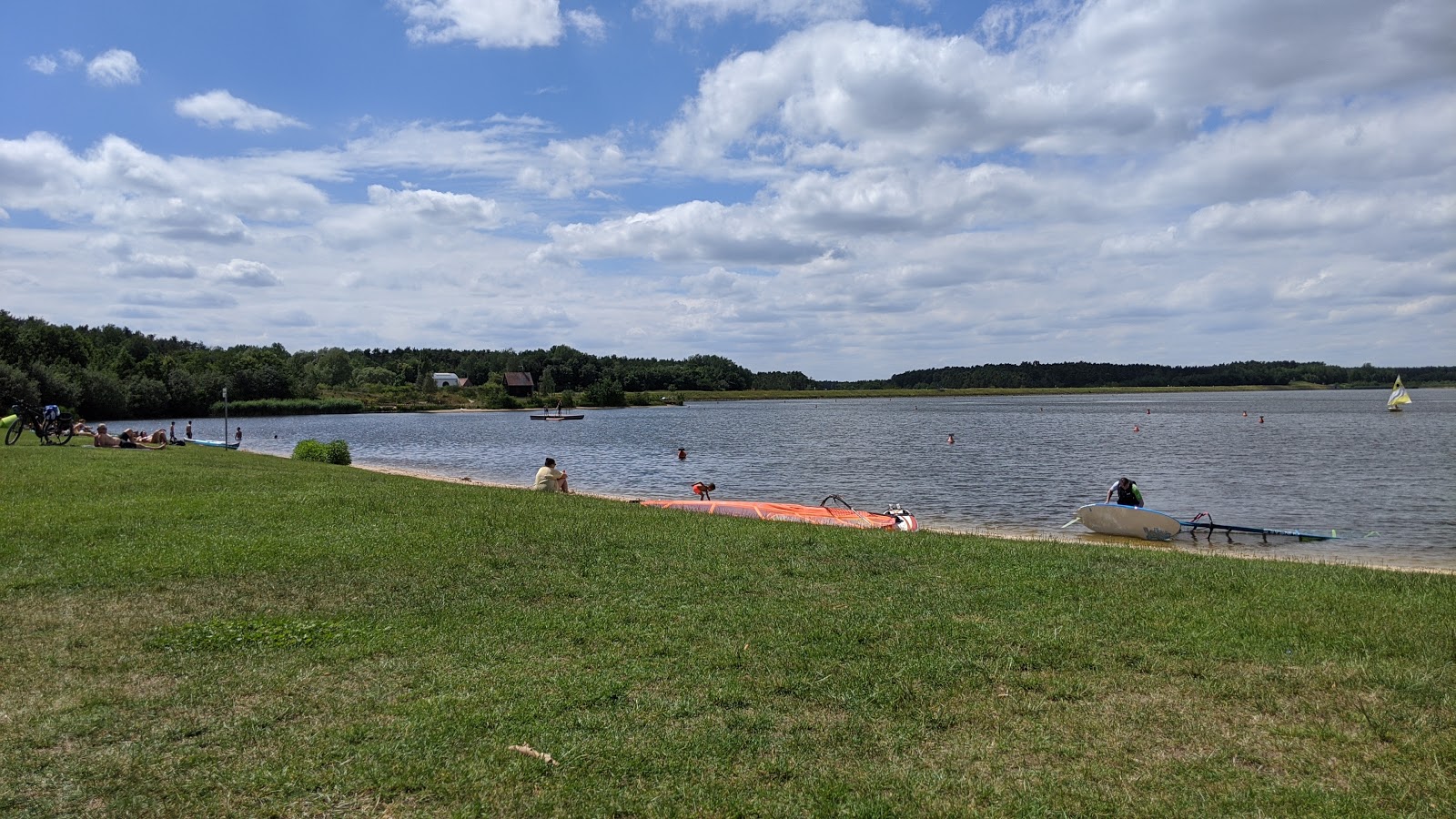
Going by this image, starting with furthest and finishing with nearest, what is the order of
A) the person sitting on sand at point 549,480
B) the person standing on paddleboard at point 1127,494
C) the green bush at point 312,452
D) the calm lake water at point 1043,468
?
the green bush at point 312,452
the calm lake water at point 1043,468
the person standing on paddleboard at point 1127,494
the person sitting on sand at point 549,480

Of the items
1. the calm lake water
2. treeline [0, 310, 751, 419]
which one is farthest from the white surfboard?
treeline [0, 310, 751, 419]

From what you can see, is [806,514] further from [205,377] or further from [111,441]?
[205,377]

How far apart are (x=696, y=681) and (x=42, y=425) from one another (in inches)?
1176

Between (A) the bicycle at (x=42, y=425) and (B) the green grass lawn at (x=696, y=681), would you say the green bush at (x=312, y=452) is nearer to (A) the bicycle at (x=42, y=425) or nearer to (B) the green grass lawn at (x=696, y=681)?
(A) the bicycle at (x=42, y=425)

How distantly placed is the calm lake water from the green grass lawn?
11.7m

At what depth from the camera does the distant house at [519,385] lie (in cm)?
17112

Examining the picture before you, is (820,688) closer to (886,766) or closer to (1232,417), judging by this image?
(886,766)

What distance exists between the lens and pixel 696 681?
671 cm

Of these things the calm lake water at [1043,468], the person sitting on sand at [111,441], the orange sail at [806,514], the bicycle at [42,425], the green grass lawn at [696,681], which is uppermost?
the bicycle at [42,425]

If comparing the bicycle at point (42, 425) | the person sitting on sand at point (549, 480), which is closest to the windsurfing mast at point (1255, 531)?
the person sitting on sand at point (549, 480)

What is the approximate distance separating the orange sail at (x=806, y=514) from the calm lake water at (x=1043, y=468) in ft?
12.2

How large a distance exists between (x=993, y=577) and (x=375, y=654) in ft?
21.9

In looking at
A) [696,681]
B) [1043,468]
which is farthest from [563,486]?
[1043,468]

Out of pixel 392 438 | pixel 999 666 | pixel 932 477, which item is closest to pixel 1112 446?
pixel 932 477
